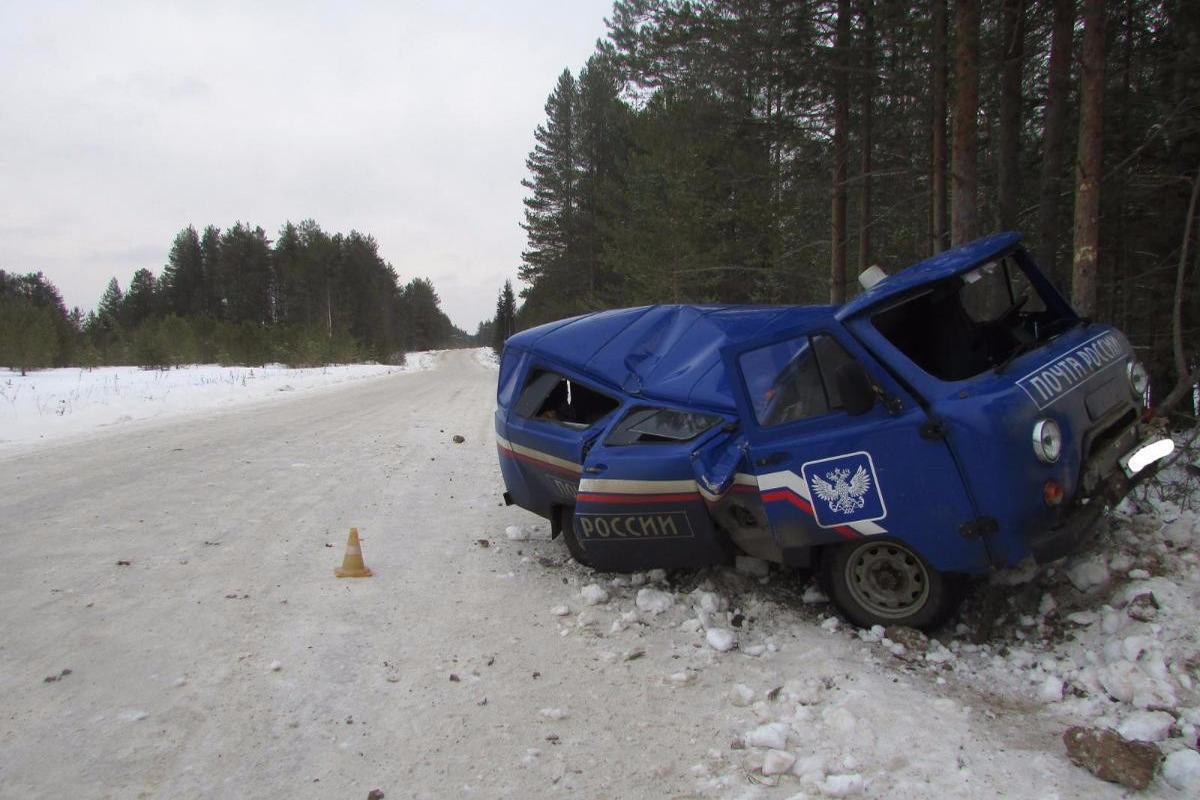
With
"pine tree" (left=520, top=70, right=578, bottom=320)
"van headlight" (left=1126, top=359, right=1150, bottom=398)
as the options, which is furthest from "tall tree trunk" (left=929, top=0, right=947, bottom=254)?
"pine tree" (left=520, top=70, right=578, bottom=320)

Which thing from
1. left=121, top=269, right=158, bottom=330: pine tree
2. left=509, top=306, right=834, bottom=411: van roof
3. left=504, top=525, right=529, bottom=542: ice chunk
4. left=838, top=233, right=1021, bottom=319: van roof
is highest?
left=121, top=269, right=158, bottom=330: pine tree

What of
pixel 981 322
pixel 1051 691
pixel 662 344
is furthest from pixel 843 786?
pixel 662 344

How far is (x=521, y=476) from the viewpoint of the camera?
5797mm

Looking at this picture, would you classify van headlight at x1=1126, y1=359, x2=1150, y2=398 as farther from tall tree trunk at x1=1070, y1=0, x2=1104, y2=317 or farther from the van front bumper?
tall tree trunk at x1=1070, y1=0, x2=1104, y2=317

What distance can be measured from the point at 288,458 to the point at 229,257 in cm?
7950

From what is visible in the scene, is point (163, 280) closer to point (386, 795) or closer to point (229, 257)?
point (229, 257)

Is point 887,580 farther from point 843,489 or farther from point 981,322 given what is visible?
point 981,322

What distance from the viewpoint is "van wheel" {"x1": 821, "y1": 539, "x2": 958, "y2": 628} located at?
368 centimetres

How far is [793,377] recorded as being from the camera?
13.4ft

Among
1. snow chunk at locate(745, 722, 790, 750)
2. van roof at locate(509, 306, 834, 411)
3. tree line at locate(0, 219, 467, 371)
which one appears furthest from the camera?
tree line at locate(0, 219, 467, 371)

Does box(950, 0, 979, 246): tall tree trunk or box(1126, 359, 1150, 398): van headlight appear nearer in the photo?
box(1126, 359, 1150, 398): van headlight

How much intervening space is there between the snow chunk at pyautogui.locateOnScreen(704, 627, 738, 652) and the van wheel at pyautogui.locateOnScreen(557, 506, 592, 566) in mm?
1511

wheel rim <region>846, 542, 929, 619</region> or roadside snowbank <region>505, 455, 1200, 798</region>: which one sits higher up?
wheel rim <region>846, 542, 929, 619</region>

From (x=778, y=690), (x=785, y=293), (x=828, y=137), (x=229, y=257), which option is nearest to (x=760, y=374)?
(x=778, y=690)
